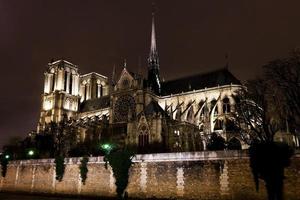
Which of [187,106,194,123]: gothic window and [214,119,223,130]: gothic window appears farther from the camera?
[187,106,194,123]: gothic window

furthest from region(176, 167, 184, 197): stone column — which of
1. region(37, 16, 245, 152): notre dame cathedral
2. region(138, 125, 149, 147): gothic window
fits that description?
region(138, 125, 149, 147): gothic window

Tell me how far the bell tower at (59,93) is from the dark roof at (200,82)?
76.6 feet

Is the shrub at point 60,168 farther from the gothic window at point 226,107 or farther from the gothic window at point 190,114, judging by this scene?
the gothic window at point 226,107

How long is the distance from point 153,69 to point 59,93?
2216cm

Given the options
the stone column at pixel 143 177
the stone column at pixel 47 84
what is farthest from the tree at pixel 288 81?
the stone column at pixel 47 84

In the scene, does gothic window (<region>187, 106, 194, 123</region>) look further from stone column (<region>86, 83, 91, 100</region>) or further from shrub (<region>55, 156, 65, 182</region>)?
stone column (<region>86, 83, 91, 100</region>)

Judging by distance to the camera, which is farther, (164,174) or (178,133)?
(178,133)

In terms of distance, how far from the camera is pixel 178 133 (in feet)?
119

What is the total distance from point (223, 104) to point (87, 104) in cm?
3509

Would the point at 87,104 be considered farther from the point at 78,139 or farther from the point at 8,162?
the point at 8,162

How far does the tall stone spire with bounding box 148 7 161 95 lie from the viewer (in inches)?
2191

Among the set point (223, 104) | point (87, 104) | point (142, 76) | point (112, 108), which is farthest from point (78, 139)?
point (223, 104)

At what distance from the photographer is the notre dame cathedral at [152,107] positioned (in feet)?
120

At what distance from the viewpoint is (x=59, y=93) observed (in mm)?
67688
